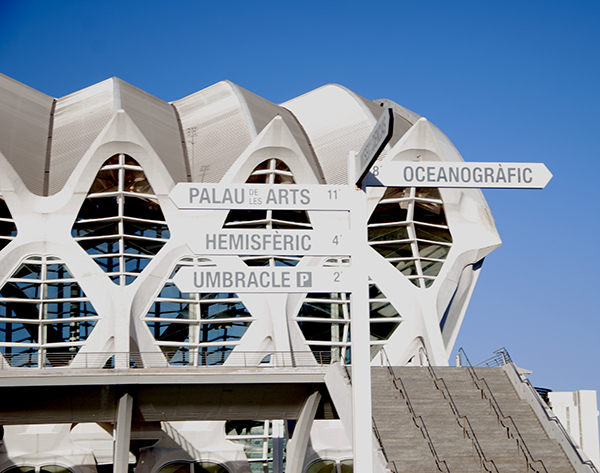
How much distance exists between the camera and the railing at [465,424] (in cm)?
1697

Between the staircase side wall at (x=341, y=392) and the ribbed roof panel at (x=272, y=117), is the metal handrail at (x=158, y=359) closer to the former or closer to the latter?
the staircase side wall at (x=341, y=392)

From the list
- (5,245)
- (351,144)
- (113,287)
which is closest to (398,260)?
(351,144)

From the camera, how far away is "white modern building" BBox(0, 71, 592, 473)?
30.0 m

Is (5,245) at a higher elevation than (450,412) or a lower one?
higher

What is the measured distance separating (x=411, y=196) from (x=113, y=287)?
43.4 feet

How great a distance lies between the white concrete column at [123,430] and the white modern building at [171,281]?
481 centimetres

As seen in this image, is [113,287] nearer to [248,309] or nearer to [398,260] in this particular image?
[248,309]

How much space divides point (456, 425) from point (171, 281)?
1261 centimetres

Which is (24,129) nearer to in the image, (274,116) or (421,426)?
(274,116)

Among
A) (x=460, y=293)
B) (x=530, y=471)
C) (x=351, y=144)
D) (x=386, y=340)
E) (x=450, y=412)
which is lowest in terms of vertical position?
(x=530, y=471)

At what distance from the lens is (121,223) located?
31.2m

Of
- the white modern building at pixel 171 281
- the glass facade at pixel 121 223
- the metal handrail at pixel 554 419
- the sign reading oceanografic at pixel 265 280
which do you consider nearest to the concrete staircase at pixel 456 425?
the metal handrail at pixel 554 419

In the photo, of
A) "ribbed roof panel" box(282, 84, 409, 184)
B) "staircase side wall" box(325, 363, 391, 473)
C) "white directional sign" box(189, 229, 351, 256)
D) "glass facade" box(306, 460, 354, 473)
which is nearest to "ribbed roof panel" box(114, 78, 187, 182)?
"ribbed roof panel" box(282, 84, 409, 184)

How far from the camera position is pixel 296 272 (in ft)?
32.6
